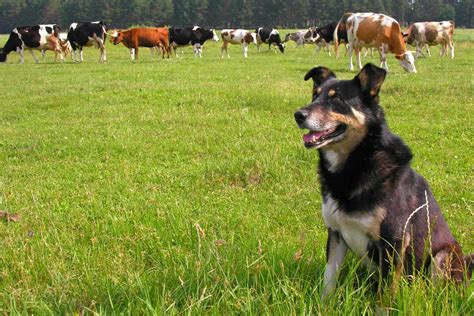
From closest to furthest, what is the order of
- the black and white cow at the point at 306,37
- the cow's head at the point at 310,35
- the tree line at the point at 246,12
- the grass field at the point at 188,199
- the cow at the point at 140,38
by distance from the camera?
the grass field at the point at 188,199 → the cow at the point at 140,38 → the cow's head at the point at 310,35 → the black and white cow at the point at 306,37 → the tree line at the point at 246,12

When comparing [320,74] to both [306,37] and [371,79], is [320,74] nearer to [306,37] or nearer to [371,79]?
[371,79]

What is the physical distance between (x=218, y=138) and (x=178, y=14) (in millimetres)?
116699

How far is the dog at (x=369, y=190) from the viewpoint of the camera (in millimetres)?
3242

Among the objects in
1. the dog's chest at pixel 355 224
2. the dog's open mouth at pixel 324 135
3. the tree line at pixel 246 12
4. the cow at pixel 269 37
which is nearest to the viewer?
the dog's chest at pixel 355 224

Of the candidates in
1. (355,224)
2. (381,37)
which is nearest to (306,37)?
(381,37)

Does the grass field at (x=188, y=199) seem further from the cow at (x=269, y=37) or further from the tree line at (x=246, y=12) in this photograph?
the tree line at (x=246, y=12)

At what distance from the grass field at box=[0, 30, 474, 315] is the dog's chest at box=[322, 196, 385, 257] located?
0.55ft

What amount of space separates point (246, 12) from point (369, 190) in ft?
372

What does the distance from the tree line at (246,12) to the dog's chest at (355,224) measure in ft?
366

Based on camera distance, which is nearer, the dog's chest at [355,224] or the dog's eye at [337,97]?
the dog's chest at [355,224]

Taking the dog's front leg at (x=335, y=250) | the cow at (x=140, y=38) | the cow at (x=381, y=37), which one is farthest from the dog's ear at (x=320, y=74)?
the cow at (x=140, y=38)

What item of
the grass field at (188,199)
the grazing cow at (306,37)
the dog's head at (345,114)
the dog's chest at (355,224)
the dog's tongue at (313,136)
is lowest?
the grazing cow at (306,37)

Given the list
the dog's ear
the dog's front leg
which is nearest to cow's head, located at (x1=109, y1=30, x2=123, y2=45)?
the dog's ear

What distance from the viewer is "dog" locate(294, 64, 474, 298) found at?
3.24m
